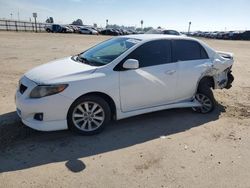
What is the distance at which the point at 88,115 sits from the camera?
5016 mm

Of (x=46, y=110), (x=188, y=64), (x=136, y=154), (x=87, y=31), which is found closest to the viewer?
(x=136, y=154)

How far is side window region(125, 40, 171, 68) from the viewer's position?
18.1 ft

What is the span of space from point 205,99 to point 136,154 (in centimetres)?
271

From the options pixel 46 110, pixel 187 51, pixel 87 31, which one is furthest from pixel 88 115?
pixel 87 31

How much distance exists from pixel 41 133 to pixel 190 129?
275cm

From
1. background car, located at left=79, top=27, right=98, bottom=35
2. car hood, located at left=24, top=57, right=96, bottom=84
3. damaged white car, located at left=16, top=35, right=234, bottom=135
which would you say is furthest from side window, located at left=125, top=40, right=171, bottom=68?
background car, located at left=79, top=27, right=98, bottom=35

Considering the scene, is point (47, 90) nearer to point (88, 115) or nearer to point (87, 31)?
point (88, 115)

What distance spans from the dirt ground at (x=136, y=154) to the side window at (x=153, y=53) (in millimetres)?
1200

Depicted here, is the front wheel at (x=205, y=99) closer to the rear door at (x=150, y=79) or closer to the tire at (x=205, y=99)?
the tire at (x=205, y=99)

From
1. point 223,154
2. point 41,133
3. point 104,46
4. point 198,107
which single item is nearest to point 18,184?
point 41,133

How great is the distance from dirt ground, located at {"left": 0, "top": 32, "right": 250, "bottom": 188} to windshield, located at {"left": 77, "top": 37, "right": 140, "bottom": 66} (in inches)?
49.7

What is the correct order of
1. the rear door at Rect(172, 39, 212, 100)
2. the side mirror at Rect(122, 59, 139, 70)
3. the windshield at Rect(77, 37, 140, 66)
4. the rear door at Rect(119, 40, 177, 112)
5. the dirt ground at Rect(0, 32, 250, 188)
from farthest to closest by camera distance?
the rear door at Rect(172, 39, 212, 100) < the windshield at Rect(77, 37, 140, 66) < the rear door at Rect(119, 40, 177, 112) < the side mirror at Rect(122, 59, 139, 70) < the dirt ground at Rect(0, 32, 250, 188)

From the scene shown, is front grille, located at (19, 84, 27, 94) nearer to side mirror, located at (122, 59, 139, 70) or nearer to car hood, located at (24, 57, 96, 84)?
car hood, located at (24, 57, 96, 84)

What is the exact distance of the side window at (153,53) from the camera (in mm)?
5512
